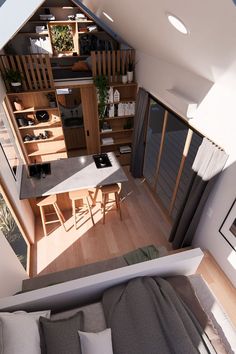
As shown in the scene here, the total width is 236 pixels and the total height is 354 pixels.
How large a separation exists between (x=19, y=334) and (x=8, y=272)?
0.88 m

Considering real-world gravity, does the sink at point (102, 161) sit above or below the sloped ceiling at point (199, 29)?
below

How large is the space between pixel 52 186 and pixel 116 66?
291 centimetres

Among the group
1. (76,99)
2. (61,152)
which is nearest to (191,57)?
(61,152)

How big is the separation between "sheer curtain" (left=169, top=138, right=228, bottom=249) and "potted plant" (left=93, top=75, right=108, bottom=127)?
2.63 m

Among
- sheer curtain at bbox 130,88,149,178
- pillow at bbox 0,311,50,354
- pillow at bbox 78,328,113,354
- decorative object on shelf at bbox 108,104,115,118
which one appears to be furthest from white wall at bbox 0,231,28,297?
decorative object on shelf at bbox 108,104,115,118

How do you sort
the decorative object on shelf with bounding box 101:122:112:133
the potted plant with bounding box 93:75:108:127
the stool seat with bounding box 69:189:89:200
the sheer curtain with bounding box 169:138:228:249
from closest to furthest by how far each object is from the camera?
the sheer curtain with bounding box 169:138:228:249 → the stool seat with bounding box 69:189:89:200 → the potted plant with bounding box 93:75:108:127 → the decorative object on shelf with bounding box 101:122:112:133

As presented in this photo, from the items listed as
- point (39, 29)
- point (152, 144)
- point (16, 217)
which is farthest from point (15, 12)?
point (152, 144)

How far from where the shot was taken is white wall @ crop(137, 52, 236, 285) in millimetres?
2377

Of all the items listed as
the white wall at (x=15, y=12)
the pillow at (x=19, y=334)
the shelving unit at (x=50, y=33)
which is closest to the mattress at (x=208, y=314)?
the pillow at (x=19, y=334)

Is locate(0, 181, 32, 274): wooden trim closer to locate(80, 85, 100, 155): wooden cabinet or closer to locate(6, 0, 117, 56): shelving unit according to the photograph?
locate(80, 85, 100, 155): wooden cabinet

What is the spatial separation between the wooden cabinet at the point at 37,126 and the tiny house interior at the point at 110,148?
0.02m

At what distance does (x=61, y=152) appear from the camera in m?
5.06

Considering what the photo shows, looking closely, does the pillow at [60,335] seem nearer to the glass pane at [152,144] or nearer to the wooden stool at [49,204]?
the wooden stool at [49,204]

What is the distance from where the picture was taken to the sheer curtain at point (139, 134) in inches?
168
